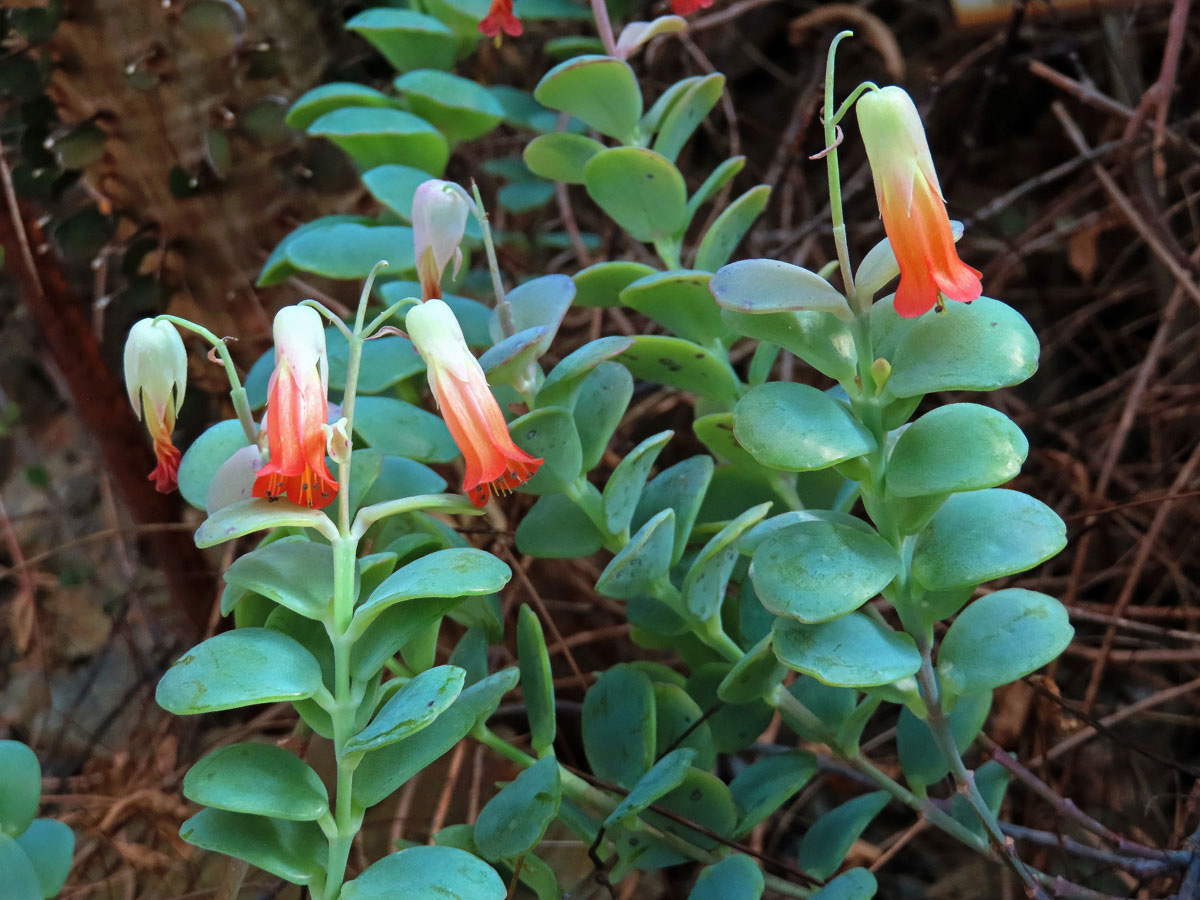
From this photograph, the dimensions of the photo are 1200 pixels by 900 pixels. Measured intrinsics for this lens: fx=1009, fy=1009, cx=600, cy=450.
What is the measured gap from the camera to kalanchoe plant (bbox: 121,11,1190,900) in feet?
1.67

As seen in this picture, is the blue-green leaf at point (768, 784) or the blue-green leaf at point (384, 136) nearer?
the blue-green leaf at point (768, 784)

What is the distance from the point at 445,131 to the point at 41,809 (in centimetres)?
88

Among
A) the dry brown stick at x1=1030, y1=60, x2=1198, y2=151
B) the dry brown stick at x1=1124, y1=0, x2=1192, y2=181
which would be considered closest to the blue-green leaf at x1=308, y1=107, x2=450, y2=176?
the dry brown stick at x1=1030, y1=60, x2=1198, y2=151

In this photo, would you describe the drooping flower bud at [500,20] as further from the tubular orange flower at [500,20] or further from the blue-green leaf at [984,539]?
the blue-green leaf at [984,539]

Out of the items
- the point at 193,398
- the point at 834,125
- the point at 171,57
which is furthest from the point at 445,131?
the point at 834,125

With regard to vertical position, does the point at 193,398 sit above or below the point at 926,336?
below

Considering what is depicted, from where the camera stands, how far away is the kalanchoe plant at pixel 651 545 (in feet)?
→ 1.67

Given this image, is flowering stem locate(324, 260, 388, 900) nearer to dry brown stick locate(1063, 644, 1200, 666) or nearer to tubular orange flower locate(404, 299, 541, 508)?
tubular orange flower locate(404, 299, 541, 508)

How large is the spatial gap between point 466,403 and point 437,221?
0.18m

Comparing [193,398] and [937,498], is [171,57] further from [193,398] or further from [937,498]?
[937,498]

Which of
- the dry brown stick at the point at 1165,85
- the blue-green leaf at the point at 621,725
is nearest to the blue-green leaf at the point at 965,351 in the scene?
the blue-green leaf at the point at 621,725

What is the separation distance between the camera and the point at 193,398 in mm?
1171

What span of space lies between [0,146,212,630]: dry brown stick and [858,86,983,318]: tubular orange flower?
2.92 ft

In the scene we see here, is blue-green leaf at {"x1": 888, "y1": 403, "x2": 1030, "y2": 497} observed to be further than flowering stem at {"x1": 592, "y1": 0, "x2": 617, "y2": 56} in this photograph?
No
